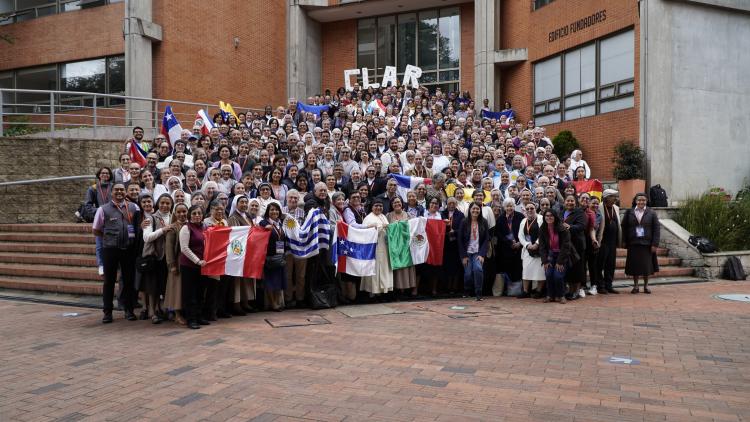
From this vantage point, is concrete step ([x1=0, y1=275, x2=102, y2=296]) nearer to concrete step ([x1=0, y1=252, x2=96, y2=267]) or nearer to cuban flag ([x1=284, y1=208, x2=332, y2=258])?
concrete step ([x1=0, y1=252, x2=96, y2=267])

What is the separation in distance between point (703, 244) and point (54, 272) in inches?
566

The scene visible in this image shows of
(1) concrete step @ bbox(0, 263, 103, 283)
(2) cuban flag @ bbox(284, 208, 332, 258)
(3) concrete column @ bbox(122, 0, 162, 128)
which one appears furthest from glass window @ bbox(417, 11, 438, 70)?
(1) concrete step @ bbox(0, 263, 103, 283)

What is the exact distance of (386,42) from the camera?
30594 mm

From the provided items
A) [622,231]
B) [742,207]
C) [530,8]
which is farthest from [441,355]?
[530,8]

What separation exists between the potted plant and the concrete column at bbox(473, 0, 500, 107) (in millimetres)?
8660

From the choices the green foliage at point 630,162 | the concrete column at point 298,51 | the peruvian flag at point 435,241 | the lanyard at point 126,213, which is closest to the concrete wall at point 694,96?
the green foliage at point 630,162

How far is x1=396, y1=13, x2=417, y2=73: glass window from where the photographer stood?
3014 centimetres

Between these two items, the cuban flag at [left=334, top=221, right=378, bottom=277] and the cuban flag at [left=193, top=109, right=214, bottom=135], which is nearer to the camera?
the cuban flag at [left=334, top=221, right=378, bottom=277]

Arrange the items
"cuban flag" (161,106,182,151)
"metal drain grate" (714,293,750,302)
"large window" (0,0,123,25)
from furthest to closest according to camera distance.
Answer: "large window" (0,0,123,25)
"cuban flag" (161,106,182,151)
"metal drain grate" (714,293,750,302)

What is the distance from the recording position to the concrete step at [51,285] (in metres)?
11.1

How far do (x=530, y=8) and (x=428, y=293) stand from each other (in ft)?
54.2

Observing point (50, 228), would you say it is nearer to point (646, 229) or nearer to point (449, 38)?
point (646, 229)

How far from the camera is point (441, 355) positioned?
261 inches

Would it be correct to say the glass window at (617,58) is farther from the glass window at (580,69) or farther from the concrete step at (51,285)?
the concrete step at (51,285)
